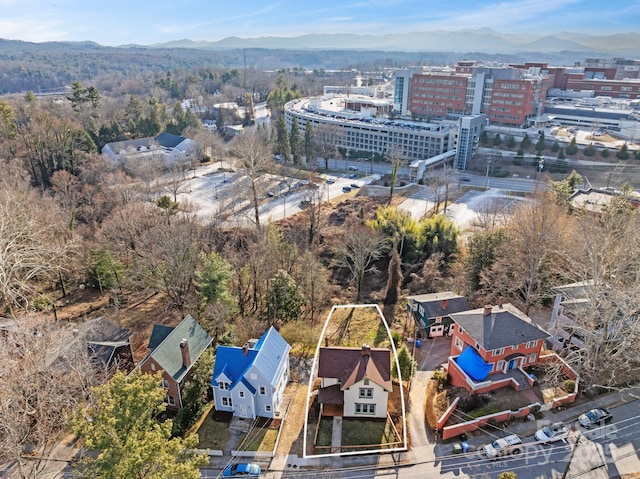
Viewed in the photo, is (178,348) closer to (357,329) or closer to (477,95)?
(357,329)

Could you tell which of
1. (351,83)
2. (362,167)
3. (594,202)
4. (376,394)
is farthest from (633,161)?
(351,83)

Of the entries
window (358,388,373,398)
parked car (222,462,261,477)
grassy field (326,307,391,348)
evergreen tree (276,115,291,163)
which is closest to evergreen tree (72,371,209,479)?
parked car (222,462,261,477)

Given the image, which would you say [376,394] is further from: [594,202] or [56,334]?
[594,202]

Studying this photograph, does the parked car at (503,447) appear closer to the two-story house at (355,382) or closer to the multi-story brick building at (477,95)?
the two-story house at (355,382)

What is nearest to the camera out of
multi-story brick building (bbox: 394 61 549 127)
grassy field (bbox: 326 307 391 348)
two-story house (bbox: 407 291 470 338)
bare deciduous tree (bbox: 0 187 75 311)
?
bare deciduous tree (bbox: 0 187 75 311)

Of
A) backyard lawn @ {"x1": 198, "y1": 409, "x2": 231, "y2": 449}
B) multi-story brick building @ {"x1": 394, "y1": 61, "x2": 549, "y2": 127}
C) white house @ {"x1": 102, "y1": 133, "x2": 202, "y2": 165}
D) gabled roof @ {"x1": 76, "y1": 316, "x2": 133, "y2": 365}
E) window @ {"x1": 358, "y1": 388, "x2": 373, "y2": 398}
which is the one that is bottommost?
backyard lawn @ {"x1": 198, "y1": 409, "x2": 231, "y2": 449}

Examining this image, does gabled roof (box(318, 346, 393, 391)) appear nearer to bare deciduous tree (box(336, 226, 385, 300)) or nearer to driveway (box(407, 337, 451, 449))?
driveway (box(407, 337, 451, 449))

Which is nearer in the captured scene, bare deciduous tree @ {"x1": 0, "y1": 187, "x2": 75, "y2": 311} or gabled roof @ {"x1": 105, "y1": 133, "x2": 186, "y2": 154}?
bare deciduous tree @ {"x1": 0, "y1": 187, "x2": 75, "y2": 311}
